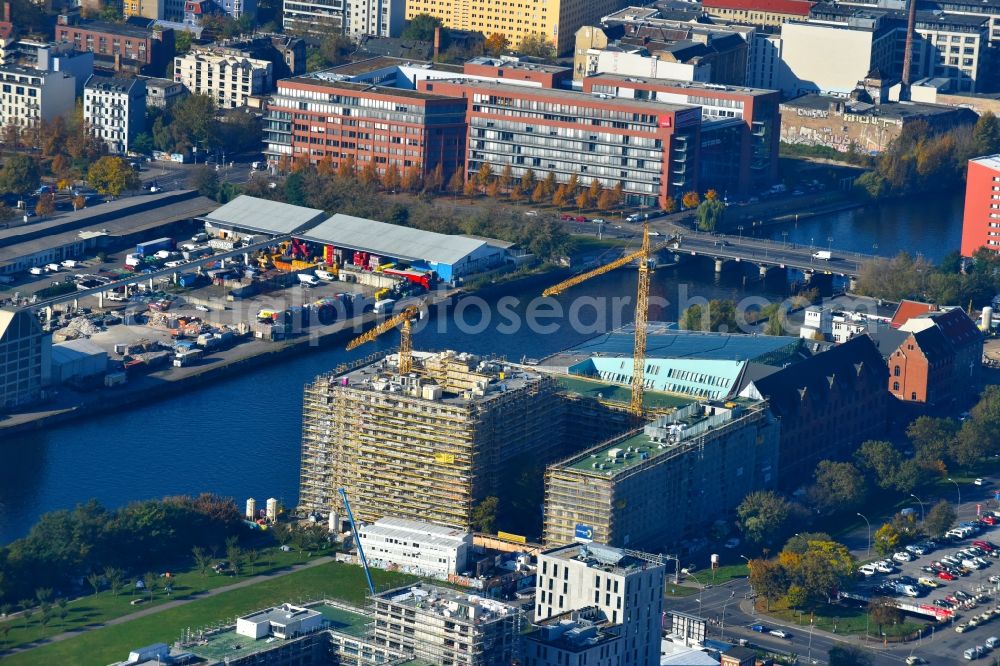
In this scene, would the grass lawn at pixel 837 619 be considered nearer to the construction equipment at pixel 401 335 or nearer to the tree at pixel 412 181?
the construction equipment at pixel 401 335

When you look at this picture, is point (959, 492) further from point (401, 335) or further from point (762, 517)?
point (401, 335)

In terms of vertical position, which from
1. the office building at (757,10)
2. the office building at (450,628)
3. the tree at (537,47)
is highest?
the office building at (757,10)

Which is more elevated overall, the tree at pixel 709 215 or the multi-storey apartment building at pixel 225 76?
the multi-storey apartment building at pixel 225 76

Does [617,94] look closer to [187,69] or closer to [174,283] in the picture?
[187,69]

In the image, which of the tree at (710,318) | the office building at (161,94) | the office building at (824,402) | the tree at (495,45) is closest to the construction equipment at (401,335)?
the tree at (710,318)

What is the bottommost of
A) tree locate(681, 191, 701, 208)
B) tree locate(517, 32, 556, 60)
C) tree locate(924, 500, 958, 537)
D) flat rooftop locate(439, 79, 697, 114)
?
tree locate(924, 500, 958, 537)

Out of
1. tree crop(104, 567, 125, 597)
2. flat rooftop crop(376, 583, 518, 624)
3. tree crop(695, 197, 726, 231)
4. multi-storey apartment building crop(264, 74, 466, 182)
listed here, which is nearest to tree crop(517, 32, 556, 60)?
multi-storey apartment building crop(264, 74, 466, 182)

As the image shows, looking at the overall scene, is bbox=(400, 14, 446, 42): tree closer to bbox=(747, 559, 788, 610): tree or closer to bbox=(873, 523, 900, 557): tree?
bbox=(873, 523, 900, 557): tree

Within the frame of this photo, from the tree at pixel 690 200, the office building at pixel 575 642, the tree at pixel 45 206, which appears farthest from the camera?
the tree at pixel 690 200
